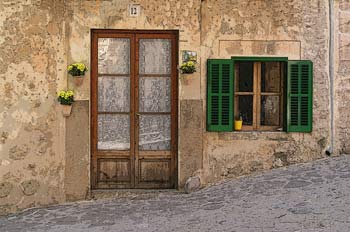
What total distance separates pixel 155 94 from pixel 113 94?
0.66 metres

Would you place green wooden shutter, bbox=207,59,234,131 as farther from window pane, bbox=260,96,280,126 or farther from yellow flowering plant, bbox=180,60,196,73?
window pane, bbox=260,96,280,126

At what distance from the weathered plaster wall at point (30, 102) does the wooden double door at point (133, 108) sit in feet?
1.99

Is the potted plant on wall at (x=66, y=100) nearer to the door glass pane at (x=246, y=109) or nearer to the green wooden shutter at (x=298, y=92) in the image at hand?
the door glass pane at (x=246, y=109)

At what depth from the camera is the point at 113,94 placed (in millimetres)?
8094

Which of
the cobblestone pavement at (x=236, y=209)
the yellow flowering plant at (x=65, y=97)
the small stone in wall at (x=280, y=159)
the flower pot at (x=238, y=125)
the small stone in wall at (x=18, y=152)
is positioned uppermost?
the yellow flowering plant at (x=65, y=97)

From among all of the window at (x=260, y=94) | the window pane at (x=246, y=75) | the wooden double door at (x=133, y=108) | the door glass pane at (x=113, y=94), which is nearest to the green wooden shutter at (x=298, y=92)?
the window at (x=260, y=94)

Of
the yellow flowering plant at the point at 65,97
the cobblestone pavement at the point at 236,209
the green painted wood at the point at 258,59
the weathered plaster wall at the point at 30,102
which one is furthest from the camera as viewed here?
the green painted wood at the point at 258,59

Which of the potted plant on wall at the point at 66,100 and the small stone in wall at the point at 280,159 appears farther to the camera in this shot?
the small stone in wall at the point at 280,159

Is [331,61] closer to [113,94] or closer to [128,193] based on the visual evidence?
[113,94]

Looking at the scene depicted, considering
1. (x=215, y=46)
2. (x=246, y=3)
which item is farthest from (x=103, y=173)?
(x=246, y=3)

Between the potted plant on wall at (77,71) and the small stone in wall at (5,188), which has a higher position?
the potted plant on wall at (77,71)

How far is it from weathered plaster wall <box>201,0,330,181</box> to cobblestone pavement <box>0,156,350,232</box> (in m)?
0.26

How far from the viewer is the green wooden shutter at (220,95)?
26.1 ft

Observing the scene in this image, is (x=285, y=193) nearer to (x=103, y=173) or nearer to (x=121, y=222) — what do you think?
(x=121, y=222)
